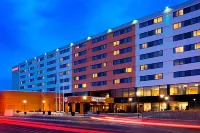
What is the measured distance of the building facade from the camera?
84.4 m

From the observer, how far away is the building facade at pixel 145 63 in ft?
277

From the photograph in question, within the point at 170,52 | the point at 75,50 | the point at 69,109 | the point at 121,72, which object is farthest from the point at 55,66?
the point at 170,52

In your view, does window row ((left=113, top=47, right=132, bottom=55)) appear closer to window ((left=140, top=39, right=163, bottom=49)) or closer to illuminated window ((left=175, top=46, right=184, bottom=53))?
window ((left=140, top=39, right=163, bottom=49))

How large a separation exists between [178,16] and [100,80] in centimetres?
3697

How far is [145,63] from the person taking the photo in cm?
9662

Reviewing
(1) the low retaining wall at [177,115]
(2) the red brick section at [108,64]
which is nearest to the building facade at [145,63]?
(2) the red brick section at [108,64]

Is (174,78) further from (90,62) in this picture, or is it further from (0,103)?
(0,103)

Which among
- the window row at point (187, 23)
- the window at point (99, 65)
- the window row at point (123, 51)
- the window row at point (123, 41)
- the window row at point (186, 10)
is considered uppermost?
the window row at point (186, 10)

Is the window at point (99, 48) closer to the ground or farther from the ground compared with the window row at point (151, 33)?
closer to the ground

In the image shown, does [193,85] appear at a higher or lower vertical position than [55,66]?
lower

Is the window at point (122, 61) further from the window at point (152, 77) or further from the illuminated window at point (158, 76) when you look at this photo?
the illuminated window at point (158, 76)

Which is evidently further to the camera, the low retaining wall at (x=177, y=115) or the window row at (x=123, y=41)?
the window row at (x=123, y=41)

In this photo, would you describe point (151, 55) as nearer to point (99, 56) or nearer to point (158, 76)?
point (158, 76)

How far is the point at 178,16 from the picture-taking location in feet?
285
